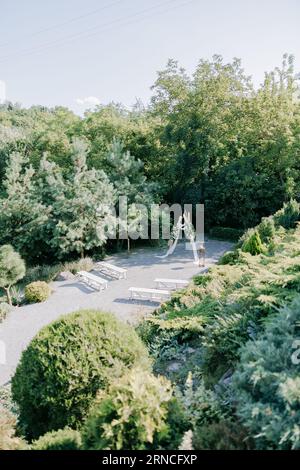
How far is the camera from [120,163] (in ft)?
65.3

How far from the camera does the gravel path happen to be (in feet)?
34.6

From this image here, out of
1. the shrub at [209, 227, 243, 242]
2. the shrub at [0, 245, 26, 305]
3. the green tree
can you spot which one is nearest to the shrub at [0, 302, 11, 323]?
the shrub at [0, 245, 26, 305]

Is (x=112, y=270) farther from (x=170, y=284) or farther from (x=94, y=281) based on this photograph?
(x=170, y=284)

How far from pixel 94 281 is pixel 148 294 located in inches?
112

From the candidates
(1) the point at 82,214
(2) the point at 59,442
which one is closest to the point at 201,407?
(2) the point at 59,442

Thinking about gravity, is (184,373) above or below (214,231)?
below

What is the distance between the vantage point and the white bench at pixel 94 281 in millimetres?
14078

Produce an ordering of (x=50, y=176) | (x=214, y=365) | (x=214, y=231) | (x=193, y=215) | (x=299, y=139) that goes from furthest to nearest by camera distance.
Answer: (x=193, y=215) → (x=214, y=231) → (x=299, y=139) → (x=50, y=176) → (x=214, y=365)

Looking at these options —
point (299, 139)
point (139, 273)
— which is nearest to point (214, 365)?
point (139, 273)

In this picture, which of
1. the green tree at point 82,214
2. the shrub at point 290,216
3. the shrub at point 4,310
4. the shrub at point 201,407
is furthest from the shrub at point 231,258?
the shrub at point 201,407

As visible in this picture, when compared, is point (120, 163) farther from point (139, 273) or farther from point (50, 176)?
point (139, 273)

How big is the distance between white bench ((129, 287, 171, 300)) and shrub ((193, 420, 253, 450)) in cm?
817

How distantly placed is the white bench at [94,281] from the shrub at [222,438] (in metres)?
10.5
